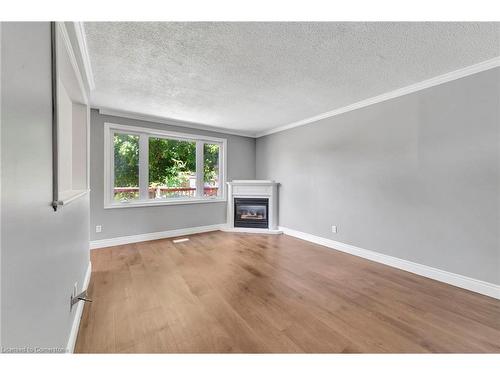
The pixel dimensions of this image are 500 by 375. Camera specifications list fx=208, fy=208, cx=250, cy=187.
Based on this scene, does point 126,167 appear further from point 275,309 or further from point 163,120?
point 275,309

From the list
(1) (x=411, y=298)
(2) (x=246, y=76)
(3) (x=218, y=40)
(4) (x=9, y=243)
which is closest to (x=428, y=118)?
(1) (x=411, y=298)

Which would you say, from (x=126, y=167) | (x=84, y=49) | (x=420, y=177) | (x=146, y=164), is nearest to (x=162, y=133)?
(x=146, y=164)

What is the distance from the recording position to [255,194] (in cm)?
476

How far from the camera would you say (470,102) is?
7.19 ft

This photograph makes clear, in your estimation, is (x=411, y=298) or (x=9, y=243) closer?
(x=9, y=243)

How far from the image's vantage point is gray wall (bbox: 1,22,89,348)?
63cm

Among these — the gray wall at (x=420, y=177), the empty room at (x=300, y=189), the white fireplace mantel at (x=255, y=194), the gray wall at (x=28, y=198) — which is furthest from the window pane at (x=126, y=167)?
the gray wall at (x=420, y=177)

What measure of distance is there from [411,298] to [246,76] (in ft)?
9.45

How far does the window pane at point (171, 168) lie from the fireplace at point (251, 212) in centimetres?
108

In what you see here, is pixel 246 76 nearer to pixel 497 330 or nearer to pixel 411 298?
pixel 411 298

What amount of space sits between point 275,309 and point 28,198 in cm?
182

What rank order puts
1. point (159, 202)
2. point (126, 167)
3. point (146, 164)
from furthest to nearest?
point (159, 202) < point (146, 164) < point (126, 167)

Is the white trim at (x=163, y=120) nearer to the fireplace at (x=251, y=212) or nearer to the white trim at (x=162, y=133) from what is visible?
the white trim at (x=162, y=133)

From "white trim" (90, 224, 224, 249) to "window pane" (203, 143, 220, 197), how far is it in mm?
780
